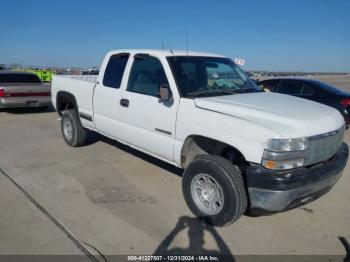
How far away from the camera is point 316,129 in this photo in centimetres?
380

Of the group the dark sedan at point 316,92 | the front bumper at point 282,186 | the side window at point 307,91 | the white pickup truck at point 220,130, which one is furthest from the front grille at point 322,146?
the side window at point 307,91

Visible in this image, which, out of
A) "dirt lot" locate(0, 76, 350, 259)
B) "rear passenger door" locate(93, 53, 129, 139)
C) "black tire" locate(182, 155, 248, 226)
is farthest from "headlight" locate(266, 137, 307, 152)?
"rear passenger door" locate(93, 53, 129, 139)

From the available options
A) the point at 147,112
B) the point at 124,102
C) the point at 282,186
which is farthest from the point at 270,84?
the point at 282,186

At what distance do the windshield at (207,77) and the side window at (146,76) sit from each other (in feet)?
0.76

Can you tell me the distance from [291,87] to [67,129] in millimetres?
6164

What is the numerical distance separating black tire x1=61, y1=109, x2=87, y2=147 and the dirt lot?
31.9 inches

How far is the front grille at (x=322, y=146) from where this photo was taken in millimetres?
3746

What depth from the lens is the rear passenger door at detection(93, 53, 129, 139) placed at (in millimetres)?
5645

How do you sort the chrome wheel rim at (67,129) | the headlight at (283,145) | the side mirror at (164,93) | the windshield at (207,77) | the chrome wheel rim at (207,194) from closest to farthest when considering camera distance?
the headlight at (283,145) → the chrome wheel rim at (207,194) → the side mirror at (164,93) → the windshield at (207,77) → the chrome wheel rim at (67,129)

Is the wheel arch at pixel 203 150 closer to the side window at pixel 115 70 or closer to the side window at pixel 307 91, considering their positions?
the side window at pixel 115 70

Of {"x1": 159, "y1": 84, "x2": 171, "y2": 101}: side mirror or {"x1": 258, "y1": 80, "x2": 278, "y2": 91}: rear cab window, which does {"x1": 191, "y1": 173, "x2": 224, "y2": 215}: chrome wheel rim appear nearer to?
{"x1": 159, "y1": 84, "x2": 171, "y2": 101}: side mirror

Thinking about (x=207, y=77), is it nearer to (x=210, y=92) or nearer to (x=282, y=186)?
(x=210, y=92)

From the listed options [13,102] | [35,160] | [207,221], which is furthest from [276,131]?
[13,102]

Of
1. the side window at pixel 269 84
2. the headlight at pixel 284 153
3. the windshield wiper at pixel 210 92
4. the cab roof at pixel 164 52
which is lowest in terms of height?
the headlight at pixel 284 153
